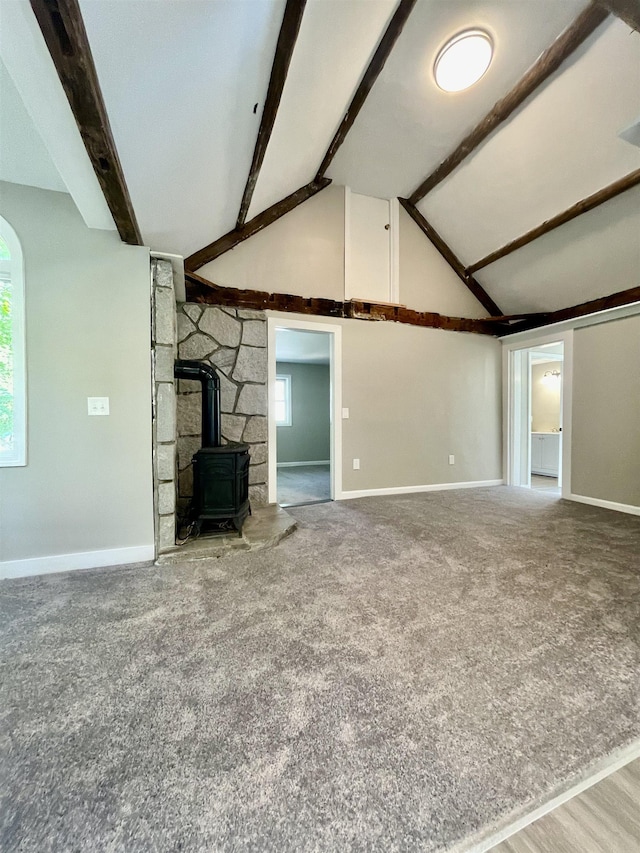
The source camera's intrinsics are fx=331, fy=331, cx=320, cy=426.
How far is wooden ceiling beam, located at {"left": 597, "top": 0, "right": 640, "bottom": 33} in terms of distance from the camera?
116 centimetres

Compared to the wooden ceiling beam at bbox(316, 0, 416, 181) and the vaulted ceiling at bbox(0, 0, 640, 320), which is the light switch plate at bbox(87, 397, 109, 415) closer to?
the vaulted ceiling at bbox(0, 0, 640, 320)

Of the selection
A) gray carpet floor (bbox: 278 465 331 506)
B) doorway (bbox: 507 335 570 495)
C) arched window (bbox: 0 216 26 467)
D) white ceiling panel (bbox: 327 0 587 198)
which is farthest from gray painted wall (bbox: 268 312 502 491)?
arched window (bbox: 0 216 26 467)

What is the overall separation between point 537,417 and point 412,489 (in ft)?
Result: 13.8

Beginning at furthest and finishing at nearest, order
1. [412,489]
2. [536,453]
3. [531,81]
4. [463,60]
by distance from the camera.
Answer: [536,453] < [412,489] < [531,81] < [463,60]

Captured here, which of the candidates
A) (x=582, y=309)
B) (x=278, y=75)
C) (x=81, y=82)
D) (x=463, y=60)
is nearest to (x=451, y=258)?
(x=582, y=309)

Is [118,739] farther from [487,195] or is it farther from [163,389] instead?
[487,195]

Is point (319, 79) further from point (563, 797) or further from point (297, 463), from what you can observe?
point (297, 463)

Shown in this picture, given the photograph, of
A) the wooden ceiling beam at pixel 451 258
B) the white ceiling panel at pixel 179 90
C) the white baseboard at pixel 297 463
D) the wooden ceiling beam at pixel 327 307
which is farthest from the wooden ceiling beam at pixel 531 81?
the white baseboard at pixel 297 463

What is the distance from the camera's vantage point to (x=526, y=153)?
3.22m

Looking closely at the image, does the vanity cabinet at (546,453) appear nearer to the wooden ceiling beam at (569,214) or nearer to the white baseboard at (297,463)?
the wooden ceiling beam at (569,214)

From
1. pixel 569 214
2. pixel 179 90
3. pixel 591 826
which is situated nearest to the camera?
pixel 591 826

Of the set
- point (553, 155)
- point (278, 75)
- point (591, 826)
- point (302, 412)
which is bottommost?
point (591, 826)

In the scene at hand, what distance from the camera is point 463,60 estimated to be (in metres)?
2.59

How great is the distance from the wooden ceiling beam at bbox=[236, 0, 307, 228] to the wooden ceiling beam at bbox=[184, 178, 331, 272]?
0.83 metres
